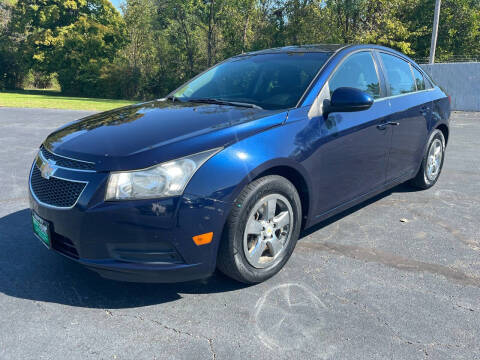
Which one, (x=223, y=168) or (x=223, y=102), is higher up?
(x=223, y=102)

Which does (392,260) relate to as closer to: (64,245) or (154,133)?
(154,133)

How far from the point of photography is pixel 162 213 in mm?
2418

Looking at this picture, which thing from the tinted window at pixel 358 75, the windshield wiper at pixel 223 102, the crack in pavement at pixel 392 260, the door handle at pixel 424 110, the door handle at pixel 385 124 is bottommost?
the crack in pavement at pixel 392 260

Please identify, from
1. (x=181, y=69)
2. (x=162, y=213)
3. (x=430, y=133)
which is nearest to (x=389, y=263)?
(x=162, y=213)

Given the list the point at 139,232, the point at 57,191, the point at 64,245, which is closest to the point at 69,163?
the point at 57,191

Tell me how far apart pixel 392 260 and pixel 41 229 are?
2.64 m

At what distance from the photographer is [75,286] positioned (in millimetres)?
2928

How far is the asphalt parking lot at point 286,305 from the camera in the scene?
90.2 inches

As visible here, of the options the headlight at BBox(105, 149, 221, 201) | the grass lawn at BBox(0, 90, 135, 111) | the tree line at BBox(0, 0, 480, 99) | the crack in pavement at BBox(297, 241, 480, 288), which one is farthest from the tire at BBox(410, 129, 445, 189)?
the tree line at BBox(0, 0, 480, 99)

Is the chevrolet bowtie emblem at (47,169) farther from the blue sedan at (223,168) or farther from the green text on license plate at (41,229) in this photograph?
the green text on license plate at (41,229)

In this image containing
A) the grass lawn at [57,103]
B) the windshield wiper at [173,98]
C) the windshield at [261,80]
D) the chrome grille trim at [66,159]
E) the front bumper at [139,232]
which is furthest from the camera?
the grass lawn at [57,103]

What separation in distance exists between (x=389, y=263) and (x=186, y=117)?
6.38ft

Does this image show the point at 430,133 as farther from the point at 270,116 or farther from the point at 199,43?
the point at 199,43

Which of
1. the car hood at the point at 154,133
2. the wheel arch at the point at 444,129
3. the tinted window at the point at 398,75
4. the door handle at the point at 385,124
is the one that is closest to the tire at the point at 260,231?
the car hood at the point at 154,133
